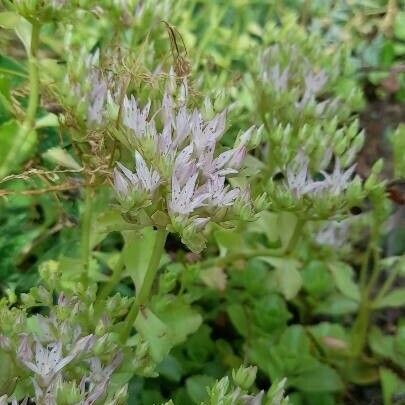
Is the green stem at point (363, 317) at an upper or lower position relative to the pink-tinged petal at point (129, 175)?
lower

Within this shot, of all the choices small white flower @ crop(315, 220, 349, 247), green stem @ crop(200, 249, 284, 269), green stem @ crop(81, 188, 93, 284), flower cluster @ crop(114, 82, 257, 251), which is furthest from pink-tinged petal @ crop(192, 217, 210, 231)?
small white flower @ crop(315, 220, 349, 247)

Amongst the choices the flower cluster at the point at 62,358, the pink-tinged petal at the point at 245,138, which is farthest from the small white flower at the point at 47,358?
the pink-tinged petal at the point at 245,138

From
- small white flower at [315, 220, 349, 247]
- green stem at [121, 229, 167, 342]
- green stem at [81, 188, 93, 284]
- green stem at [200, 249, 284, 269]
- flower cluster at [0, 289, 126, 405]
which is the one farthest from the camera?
small white flower at [315, 220, 349, 247]

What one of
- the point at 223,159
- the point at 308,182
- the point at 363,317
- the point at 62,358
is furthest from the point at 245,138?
the point at 363,317

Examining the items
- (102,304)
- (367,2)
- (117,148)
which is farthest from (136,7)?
(367,2)

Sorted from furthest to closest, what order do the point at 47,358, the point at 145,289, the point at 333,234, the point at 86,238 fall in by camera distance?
the point at 333,234 → the point at 86,238 → the point at 145,289 → the point at 47,358

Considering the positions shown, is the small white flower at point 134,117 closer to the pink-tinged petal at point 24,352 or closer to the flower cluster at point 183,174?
the flower cluster at point 183,174

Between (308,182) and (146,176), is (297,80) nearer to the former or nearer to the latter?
(308,182)

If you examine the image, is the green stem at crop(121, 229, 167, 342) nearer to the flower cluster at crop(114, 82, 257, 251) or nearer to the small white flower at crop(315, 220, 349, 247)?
the flower cluster at crop(114, 82, 257, 251)
